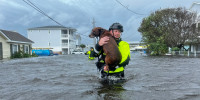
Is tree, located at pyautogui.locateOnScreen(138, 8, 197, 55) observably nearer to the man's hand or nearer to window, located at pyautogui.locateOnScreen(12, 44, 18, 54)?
window, located at pyautogui.locateOnScreen(12, 44, 18, 54)

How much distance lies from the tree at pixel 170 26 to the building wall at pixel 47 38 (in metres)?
30.4

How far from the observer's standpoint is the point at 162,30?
1067 inches

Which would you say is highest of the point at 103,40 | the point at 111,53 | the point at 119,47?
the point at 103,40

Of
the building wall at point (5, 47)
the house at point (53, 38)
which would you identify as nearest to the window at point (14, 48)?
the building wall at point (5, 47)

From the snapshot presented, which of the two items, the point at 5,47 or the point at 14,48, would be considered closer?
the point at 5,47

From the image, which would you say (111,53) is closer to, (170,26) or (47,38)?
(170,26)

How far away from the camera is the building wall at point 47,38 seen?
2030 inches

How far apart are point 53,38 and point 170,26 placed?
35.3m

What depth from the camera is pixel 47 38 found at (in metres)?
52.1

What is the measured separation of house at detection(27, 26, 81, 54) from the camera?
51438 millimetres

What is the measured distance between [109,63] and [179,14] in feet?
86.0

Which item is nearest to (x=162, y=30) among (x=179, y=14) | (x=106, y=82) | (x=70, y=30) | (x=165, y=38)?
(x=165, y=38)

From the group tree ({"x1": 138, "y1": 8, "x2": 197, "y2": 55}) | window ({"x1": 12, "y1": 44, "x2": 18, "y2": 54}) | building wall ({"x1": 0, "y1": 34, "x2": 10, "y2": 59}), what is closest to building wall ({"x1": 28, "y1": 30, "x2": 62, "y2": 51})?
window ({"x1": 12, "y1": 44, "x2": 18, "y2": 54})

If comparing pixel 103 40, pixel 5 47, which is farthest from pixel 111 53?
pixel 5 47
